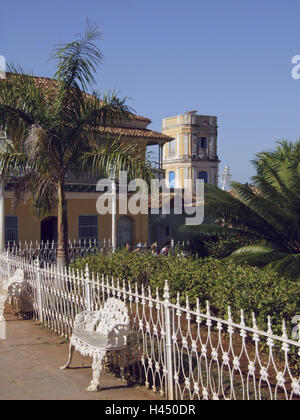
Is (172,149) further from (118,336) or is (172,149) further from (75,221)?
(118,336)

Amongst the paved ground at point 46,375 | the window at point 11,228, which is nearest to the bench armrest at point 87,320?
the paved ground at point 46,375

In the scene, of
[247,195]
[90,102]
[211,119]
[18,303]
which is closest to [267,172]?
[247,195]

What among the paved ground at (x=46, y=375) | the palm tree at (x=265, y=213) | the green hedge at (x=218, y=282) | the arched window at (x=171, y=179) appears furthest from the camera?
the arched window at (x=171, y=179)

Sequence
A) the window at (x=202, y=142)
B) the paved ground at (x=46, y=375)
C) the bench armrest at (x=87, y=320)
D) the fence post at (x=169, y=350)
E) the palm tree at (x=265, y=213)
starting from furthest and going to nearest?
the window at (x=202, y=142) < the palm tree at (x=265, y=213) < the bench armrest at (x=87, y=320) < the paved ground at (x=46, y=375) < the fence post at (x=169, y=350)

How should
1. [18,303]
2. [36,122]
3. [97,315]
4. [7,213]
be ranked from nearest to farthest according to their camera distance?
[97,315]
[18,303]
[36,122]
[7,213]

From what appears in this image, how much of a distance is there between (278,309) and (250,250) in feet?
13.7

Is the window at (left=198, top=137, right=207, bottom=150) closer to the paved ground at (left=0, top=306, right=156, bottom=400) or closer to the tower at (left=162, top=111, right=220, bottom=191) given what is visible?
the tower at (left=162, top=111, right=220, bottom=191)

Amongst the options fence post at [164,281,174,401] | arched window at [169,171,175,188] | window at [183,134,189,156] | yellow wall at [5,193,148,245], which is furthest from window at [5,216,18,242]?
arched window at [169,171,175,188]

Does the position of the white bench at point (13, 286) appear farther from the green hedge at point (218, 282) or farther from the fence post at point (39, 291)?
the green hedge at point (218, 282)

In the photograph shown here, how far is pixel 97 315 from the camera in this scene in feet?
20.2

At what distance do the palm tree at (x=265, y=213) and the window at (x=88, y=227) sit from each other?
12228 millimetres

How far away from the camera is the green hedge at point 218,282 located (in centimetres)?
650
